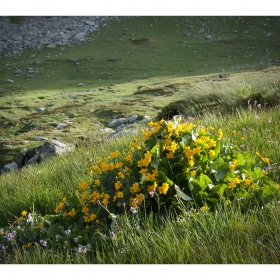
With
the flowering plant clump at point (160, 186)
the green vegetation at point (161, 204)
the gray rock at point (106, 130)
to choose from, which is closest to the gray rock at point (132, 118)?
the gray rock at point (106, 130)

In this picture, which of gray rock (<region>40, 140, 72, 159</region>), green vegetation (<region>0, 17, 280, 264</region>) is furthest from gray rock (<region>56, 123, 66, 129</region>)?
green vegetation (<region>0, 17, 280, 264</region>)

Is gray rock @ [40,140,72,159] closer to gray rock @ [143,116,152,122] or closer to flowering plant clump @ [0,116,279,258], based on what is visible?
gray rock @ [143,116,152,122]

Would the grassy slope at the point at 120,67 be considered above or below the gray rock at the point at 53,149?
above

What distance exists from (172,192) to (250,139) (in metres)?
2.33

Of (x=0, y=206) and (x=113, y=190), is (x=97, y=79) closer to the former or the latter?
(x=0, y=206)

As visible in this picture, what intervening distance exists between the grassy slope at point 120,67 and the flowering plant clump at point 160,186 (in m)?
6.41

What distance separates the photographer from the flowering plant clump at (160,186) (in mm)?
3287

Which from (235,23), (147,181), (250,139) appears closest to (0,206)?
(147,181)

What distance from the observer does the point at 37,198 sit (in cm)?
508

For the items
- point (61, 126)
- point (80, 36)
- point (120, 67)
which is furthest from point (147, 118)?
point (80, 36)

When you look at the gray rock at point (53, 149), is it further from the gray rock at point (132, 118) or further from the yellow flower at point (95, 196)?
the yellow flower at point (95, 196)

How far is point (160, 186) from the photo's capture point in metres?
3.37

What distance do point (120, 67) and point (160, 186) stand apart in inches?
1098

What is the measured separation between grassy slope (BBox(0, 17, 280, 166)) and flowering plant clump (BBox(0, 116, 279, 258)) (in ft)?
21.0
